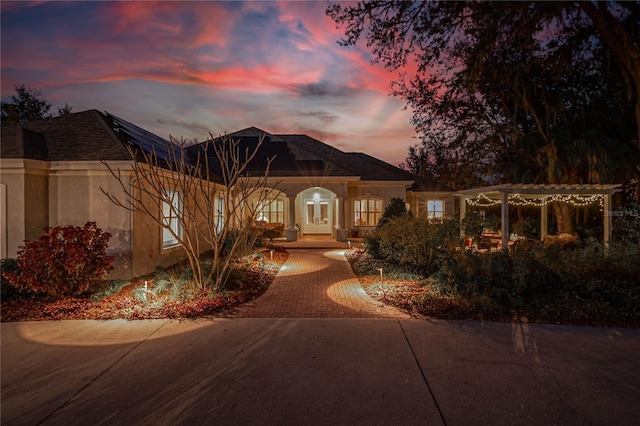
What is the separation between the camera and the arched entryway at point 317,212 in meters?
20.7

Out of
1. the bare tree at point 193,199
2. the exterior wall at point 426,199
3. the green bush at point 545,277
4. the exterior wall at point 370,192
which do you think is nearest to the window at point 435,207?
the exterior wall at point 426,199

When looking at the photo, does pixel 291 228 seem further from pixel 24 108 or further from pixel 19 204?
pixel 24 108

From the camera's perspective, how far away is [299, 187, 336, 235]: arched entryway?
68.0 feet

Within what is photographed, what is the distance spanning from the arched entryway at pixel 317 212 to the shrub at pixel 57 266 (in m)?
14.4

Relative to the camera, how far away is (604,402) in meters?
3.23

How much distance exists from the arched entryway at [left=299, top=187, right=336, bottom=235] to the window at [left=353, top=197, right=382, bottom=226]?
198 cm

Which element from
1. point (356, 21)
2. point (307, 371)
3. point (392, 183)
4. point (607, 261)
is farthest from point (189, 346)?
point (392, 183)

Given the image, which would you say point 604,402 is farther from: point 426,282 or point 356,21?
point 356,21

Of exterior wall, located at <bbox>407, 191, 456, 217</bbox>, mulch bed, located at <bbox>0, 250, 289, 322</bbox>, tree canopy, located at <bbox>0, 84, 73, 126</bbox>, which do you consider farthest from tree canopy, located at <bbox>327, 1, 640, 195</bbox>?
tree canopy, located at <bbox>0, 84, 73, 126</bbox>

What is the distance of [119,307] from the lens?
6.09 metres

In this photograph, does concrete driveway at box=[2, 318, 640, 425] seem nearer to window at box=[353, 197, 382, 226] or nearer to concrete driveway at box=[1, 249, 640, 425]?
concrete driveway at box=[1, 249, 640, 425]

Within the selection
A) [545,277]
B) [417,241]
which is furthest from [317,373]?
[417,241]

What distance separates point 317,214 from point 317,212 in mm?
126

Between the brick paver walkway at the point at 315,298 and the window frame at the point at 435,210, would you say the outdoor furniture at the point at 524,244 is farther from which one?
the window frame at the point at 435,210
